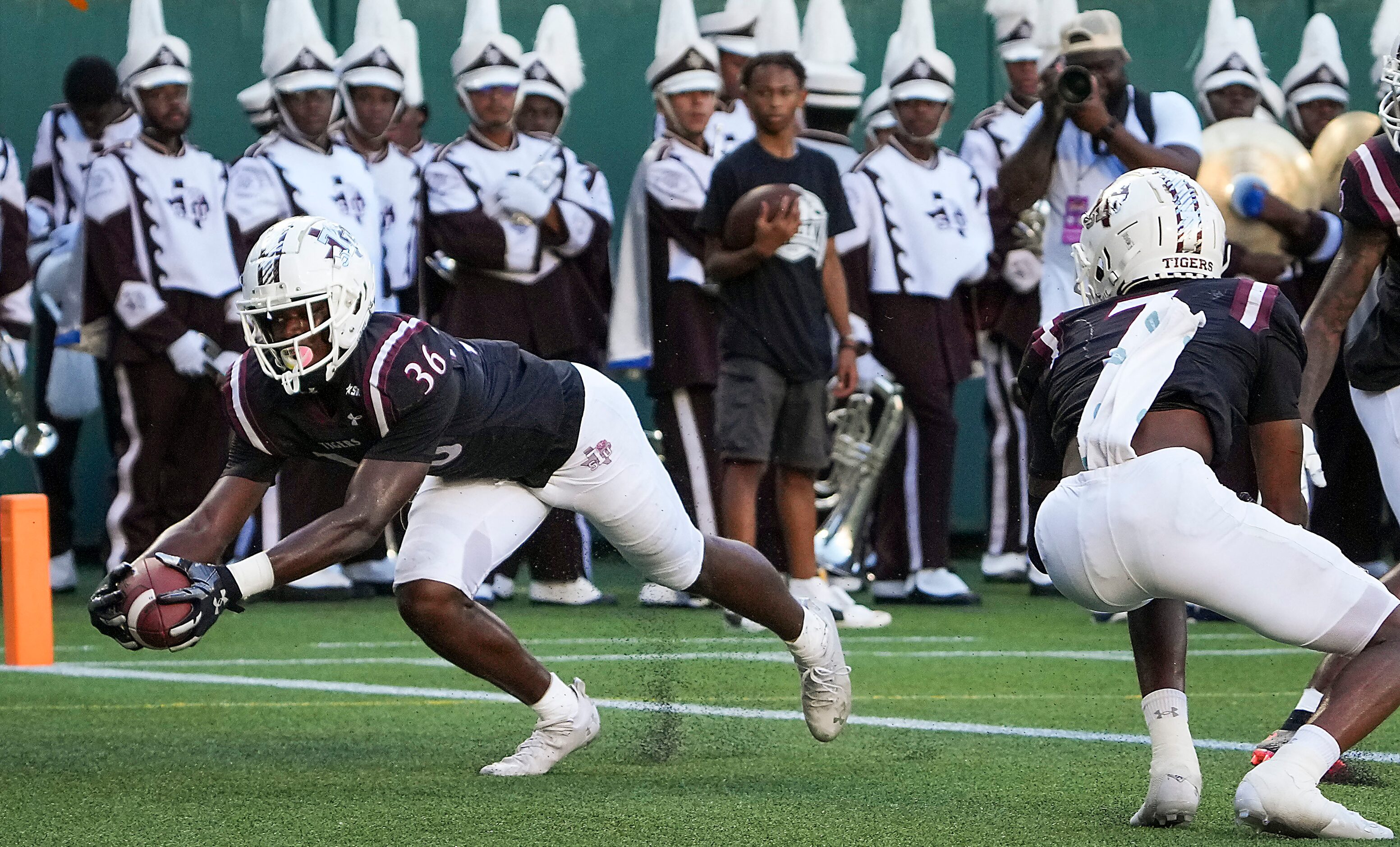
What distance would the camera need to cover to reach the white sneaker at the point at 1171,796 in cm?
405

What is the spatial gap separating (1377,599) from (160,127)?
6904mm

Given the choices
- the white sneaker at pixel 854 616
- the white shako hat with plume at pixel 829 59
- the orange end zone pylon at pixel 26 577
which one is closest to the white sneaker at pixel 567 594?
the white sneaker at pixel 854 616

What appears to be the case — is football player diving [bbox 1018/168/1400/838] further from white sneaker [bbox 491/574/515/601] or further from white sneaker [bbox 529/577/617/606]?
white sneaker [bbox 491/574/515/601]

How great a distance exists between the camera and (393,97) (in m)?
9.99

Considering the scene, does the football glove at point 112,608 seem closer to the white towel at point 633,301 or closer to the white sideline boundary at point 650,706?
the white sideline boundary at point 650,706

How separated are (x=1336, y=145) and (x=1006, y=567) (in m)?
2.52

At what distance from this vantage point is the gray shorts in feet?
25.5

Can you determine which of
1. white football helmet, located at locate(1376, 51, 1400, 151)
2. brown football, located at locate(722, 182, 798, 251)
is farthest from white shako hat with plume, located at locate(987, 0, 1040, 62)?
white football helmet, located at locate(1376, 51, 1400, 151)

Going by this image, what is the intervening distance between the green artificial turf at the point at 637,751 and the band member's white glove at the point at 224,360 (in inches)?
57.0

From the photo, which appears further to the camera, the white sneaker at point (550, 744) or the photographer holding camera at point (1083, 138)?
the photographer holding camera at point (1083, 138)

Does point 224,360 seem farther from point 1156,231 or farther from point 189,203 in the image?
point 1156,231

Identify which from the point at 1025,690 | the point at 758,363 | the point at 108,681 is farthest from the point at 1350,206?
the point at 108,681

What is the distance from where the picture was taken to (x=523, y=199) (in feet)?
29.7

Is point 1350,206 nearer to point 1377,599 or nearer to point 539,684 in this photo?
point 1377,599
